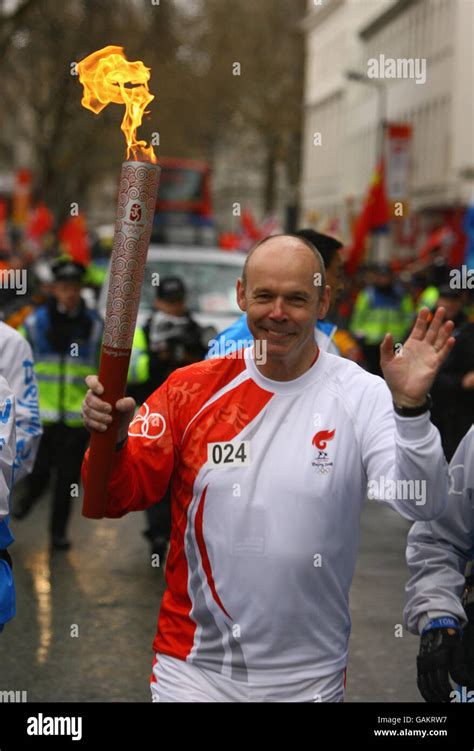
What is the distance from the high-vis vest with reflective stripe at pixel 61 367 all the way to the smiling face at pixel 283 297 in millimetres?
6350

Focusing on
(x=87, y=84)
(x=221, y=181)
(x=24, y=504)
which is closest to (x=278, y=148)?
(x=221, y=181)

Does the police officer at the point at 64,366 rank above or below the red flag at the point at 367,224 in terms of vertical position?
below

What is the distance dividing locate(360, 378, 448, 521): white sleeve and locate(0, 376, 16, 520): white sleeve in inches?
35.7

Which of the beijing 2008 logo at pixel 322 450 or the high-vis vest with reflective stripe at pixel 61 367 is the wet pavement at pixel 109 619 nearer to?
the high-vis vest with reflective stripe at pixel 61 367

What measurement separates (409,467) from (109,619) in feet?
15.9

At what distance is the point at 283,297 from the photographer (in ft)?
12.3

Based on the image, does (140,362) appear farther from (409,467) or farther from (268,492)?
(409,467)

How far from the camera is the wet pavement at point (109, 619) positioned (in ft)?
22.6

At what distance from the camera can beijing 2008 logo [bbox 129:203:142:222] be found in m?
3.40

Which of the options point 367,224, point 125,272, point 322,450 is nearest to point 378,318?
point 367,224

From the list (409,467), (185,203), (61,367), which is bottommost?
(409,467)

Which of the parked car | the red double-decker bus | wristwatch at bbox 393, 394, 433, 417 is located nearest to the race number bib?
wristwatch at bbox 393, 394, 433, 417

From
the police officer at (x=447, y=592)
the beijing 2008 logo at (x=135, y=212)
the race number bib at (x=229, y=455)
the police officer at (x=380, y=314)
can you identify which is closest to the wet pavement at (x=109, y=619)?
the police officer at (x=447, y=592)

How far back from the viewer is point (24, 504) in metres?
11.2
